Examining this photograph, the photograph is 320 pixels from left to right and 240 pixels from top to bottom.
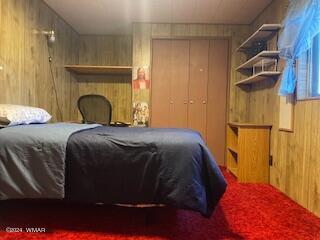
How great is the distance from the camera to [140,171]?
1681mm

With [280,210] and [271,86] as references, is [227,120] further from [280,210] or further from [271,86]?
[280,210]

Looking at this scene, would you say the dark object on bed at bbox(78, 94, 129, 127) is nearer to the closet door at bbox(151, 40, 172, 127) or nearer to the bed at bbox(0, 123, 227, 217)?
the closet door at bbox(151, 40, 172, 127)

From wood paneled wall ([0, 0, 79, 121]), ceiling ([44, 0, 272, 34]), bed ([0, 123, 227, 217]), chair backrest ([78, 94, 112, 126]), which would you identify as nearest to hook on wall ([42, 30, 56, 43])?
wood paneled wall ([0, 0, 79, 121])

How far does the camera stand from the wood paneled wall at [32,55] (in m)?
2.65

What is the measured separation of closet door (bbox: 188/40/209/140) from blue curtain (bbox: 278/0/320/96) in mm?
1475

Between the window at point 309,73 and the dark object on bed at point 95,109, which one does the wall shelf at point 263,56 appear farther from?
the dark object on bed at point 95,109

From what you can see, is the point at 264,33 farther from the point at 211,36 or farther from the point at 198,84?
the point at 198,84

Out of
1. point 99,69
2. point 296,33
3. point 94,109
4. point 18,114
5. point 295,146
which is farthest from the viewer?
point 99,69

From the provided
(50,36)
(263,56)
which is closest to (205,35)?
(263,56)

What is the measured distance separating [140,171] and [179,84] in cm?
266

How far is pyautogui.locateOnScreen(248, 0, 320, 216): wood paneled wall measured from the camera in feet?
7.28

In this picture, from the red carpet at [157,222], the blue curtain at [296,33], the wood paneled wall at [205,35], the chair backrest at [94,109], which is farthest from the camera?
the wood paneled wall at [205,35]

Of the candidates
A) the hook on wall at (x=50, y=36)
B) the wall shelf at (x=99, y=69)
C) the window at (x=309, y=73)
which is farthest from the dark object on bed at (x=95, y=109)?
the window at (x=309, y=73)

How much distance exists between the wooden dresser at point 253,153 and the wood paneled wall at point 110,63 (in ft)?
7.67
